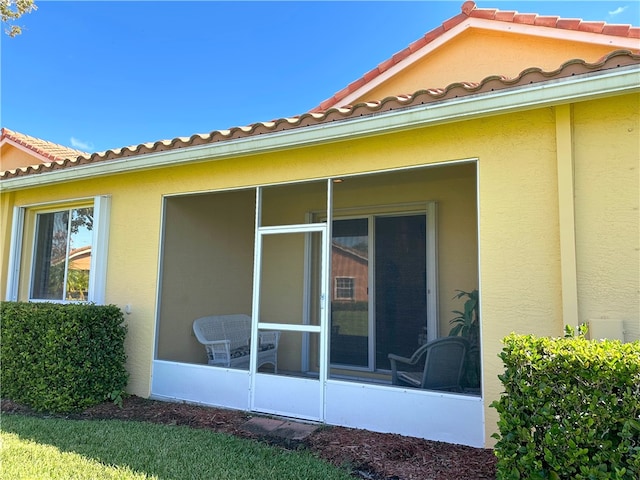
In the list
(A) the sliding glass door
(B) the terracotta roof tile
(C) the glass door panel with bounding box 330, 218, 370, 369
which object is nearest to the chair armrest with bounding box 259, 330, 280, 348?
(C) the glass door panel with bounding box 330, 218, 370, 369

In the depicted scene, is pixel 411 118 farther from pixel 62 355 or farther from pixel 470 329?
pixel 62 355

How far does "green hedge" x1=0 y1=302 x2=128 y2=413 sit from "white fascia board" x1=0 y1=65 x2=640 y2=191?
2185mm

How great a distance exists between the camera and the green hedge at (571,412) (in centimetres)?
238

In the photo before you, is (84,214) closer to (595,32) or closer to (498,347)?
(498,347)

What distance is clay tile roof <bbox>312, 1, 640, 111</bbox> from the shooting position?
7.17m

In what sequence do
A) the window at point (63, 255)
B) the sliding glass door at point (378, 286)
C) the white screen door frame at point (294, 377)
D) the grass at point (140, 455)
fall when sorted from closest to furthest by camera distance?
the grass at point (140, 455), the white screen door frame at point (294, 377), the sliding glass door at point (378, 286), the window at point (63, 255)

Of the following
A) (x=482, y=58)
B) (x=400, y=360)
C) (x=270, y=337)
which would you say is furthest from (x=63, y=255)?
(x=482, y=58)

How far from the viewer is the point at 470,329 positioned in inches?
235

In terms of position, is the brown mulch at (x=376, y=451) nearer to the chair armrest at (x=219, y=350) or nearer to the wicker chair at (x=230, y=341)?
the wicker chair at (x=230, y=341)

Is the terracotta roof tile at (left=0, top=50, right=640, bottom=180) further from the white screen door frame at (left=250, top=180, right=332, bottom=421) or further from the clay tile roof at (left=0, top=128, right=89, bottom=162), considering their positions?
the clay tile roof at (left=0, top=128, right=89, bottom=162)

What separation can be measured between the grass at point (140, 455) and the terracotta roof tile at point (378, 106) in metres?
3.44

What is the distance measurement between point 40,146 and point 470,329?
13124mm

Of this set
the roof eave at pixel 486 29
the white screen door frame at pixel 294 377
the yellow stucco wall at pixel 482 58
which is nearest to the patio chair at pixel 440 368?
the white screen door frame at pixel 294 377

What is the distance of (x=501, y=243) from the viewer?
421 cm
